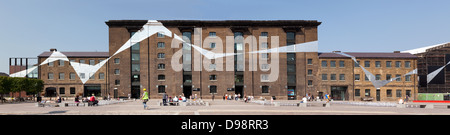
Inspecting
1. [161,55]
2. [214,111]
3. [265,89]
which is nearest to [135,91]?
[161,55]

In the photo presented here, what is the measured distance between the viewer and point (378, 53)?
5712cm

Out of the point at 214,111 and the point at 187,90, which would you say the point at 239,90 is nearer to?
the point at 187,90

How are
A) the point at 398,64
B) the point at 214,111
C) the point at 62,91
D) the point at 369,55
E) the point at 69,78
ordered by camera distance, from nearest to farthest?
the point at 214,111
the point at 398,64
the point at 62,91
the point at 369,55
the point at 69,78

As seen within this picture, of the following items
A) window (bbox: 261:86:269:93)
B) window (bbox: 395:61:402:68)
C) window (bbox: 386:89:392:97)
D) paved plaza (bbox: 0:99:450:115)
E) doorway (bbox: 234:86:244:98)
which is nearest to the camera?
paved plaza (bbox: 0:99:450:115)

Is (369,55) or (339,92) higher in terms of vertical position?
(369,55)

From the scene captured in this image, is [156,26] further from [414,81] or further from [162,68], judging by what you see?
[414,81]

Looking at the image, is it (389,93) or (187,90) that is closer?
(389,93)

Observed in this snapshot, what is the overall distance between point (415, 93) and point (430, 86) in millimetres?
4230

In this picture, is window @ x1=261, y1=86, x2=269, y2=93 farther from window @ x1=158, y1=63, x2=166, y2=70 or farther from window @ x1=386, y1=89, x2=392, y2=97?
window @ x1=386, y1=89, x2=392, y2=97

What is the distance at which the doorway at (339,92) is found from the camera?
54.8 m

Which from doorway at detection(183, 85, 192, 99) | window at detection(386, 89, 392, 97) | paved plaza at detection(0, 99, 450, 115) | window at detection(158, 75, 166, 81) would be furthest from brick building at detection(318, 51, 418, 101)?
paved plaza at detection(0, 99, 450, 115)

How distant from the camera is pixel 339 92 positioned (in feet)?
180

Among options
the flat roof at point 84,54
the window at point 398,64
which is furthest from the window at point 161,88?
the window at point 398,64

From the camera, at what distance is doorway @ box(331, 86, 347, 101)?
180 ft
